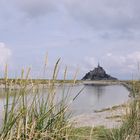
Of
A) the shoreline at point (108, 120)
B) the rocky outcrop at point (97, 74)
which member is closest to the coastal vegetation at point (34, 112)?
the shoreline at point (108, 120)

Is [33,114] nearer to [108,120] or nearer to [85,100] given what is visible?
[108,120]

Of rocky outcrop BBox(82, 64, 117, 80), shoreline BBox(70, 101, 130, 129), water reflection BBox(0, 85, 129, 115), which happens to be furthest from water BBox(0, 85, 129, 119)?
rocky outcrop BBox(82, 64, 117, 80)

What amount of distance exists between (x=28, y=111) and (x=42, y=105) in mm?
228

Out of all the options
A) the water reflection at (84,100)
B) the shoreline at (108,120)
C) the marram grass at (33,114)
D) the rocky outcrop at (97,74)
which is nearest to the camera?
the marram grass at (33,114)

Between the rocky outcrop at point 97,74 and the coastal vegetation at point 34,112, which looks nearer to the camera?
the coastal vegetation at point 34,112

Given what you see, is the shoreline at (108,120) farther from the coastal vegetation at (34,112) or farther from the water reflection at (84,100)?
the coastal vegetation at (34,112)

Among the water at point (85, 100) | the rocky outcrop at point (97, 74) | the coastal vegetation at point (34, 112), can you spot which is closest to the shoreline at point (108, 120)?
the water at point (85, 100)

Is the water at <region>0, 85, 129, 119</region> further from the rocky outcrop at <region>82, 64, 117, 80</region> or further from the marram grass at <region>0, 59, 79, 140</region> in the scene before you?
the rocky outcrop at <region>82, 64, 117, 80</region>

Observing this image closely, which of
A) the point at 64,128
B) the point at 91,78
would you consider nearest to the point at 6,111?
the point at 64,128

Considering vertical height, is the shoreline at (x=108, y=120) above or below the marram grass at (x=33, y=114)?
below

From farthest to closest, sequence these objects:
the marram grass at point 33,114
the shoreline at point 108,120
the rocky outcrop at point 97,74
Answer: the rocky outcrop at point 97,74 < the shoreline at point 108,120 < the marram grass at point 33,114

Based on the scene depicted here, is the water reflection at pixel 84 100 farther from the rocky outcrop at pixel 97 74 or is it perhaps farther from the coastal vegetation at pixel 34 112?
the rocky outcrop at pixel 97 74

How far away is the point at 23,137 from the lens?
4.88m

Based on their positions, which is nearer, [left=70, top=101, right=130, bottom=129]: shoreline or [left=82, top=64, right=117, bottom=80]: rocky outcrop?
[left=70, top=101, right=130, bottom=129]: shoreline
